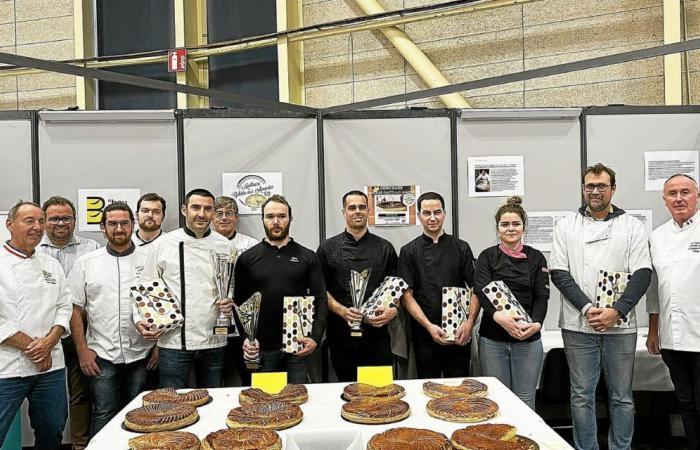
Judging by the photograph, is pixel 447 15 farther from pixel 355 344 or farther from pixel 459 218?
pixel 355 344

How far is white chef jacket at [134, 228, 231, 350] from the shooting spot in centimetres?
303

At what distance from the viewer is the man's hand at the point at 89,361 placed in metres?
3.09

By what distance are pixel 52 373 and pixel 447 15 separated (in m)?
4.37

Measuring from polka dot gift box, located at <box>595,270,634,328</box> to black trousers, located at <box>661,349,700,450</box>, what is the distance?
0.35 m

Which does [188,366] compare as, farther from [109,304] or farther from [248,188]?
[248,188]

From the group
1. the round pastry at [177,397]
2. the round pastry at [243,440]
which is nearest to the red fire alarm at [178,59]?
the round pastry at [177,397]

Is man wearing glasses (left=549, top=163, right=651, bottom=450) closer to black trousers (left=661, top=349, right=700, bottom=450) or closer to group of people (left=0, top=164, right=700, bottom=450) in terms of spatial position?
group of people (left=0, top=164, right=700, bottom=450)

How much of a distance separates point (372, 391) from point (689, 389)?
1892 mm

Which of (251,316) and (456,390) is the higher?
(251,316)

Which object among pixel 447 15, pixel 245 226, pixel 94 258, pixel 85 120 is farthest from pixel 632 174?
pixel 85 120

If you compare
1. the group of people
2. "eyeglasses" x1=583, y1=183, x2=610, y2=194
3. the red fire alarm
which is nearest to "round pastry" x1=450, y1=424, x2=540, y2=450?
the group of people

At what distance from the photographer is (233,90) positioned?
5.97 meters

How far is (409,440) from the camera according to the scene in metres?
1.76

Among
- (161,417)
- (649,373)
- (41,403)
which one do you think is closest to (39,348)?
(41,403)
